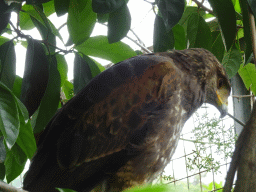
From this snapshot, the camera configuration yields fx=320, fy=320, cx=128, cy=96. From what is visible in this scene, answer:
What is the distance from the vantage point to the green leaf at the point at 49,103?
1138 millimetres

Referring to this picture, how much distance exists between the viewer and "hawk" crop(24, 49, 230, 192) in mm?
981

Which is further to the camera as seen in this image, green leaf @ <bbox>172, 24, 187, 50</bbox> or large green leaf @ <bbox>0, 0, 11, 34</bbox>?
green leaf @ <bbox>172, 24, 187, 50</bbox>

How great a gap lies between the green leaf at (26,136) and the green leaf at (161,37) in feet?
1.79

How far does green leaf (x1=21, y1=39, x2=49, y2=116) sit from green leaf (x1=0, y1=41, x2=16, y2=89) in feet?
0.17

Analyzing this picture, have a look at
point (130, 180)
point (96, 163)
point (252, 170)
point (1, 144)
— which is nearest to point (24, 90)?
point (1, 144)

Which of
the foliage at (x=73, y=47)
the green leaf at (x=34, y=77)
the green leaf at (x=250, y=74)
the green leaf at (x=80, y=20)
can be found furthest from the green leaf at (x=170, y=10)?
the green leaf at (x=250, y=74)

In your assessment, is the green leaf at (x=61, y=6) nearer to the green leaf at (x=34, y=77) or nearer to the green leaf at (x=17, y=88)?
the green leaf at (x=34, y=77)

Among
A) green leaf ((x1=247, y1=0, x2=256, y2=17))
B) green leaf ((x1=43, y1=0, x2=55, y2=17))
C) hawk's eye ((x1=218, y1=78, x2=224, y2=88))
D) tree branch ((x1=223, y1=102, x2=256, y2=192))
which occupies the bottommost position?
hawk's eye ((x1=218, y1=78, x2=224, y2=88))

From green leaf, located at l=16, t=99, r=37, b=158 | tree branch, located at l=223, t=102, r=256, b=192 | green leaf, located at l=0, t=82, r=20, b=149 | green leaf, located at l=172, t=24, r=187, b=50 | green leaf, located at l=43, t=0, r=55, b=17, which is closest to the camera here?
tree branch, located at l=223, t=102, r=256, b=192

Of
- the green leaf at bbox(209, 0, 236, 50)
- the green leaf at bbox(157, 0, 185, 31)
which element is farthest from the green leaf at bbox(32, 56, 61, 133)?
the green leaf at bbox(209, 0, 236, 50)

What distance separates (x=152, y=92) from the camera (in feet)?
3.33

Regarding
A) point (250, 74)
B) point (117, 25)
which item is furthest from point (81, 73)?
point (250, 74)

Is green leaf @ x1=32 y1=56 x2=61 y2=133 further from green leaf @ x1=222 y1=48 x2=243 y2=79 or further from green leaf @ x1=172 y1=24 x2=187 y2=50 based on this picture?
green leaf @ x1=222 y1=48 x2=243 y2=79

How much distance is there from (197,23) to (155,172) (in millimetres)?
601
